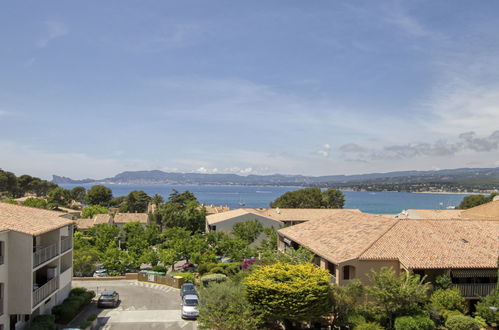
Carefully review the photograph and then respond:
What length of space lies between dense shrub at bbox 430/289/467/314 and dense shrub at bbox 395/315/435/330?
2.19 meters

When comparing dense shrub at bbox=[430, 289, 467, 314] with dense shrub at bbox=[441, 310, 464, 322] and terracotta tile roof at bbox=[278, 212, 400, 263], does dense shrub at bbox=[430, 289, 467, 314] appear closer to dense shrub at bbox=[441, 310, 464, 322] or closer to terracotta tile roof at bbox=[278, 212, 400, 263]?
dense shrub at bbox=[441, 310, 464, 322]

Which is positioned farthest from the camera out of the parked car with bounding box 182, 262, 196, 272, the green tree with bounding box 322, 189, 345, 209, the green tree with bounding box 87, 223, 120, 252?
the green tree with bounding box 322, 189, 345, 209

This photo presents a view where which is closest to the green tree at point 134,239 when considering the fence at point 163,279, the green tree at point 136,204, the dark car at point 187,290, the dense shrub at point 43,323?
the fence at point 163,279

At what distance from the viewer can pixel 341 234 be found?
3800cm

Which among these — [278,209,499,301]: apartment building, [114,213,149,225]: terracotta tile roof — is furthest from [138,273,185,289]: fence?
[114,213,149,225]: terracotta tile roof

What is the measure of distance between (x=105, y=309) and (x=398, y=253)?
22556mm

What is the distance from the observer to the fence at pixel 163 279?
143 ft

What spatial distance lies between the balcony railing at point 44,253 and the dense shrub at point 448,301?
80.5 ft

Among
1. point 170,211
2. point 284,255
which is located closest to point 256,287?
point 284,255

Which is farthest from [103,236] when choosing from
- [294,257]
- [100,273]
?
[294,257]

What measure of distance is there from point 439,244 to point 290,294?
14.3m

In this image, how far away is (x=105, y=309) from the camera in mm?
34031

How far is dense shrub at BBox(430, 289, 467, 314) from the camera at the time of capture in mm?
27516

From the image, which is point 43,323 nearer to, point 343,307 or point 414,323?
point 343,307
